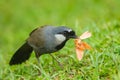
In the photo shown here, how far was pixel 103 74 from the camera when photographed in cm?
816

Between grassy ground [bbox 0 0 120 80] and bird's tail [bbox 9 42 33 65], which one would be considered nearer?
grassy ground [bbox 0 0 120 80]

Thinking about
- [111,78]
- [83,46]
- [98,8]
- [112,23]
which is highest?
[98,8]

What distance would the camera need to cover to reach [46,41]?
8.62m

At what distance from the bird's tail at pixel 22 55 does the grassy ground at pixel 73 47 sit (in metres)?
0.10

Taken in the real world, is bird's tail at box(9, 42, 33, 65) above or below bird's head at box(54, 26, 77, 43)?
below

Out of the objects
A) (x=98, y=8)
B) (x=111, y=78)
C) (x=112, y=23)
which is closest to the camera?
(x=111, y=78)

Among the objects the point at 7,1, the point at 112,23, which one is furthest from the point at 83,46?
the point at 7,1

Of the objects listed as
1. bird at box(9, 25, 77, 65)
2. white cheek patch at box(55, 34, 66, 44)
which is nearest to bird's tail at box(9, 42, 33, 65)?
bird at box(9, 25, 77, 65)

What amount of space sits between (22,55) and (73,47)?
923 millimetres

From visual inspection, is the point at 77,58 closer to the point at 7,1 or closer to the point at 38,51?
the point at 38,51

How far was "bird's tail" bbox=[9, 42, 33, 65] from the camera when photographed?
30.8ft

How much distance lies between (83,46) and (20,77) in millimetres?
1124

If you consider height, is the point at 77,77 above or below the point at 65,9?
below

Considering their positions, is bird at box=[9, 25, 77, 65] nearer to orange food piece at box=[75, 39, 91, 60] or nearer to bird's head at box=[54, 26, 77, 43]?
bird's head at box=[54, 26, 77, 43]
